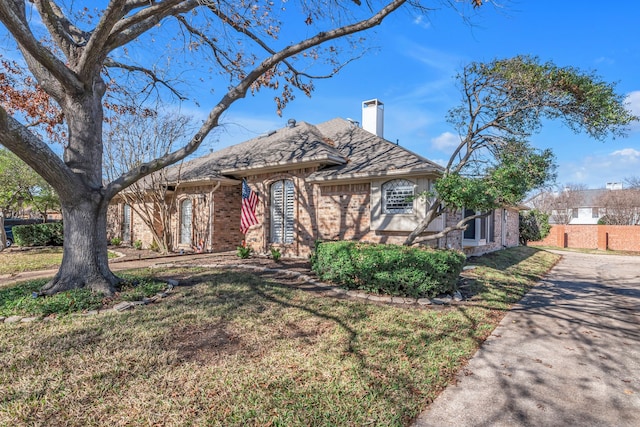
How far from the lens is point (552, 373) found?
385 centimetres

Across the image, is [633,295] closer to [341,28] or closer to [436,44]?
[436,44]

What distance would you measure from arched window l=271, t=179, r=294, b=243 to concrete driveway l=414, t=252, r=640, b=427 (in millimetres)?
7714

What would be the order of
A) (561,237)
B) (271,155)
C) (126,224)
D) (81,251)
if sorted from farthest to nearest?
(561,237), (126,224), (271,155), (81,251)

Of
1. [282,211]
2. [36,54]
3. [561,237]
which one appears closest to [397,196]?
[282,211]

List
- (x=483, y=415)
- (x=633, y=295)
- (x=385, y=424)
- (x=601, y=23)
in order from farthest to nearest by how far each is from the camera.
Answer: (x=633, y=295), (x=601, y=23), (x=483, y=415), (x=385, y=424)

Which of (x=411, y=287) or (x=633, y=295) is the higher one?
(x=411, y=287)

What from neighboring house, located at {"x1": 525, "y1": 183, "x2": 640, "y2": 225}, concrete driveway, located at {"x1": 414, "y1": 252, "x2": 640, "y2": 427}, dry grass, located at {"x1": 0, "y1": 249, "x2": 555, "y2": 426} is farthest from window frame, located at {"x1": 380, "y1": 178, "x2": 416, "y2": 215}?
neighboring house, located at {"x1": 525, "y1": 183, "x2": 640, "y2": 225}

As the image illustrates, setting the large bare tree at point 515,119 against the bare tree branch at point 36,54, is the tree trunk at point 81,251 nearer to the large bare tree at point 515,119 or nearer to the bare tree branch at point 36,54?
the bare tree branch at point 36,54

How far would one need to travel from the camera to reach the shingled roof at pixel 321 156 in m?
10.1

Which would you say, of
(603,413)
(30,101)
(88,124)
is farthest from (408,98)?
(30,101)

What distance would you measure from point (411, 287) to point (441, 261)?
0.78 meters

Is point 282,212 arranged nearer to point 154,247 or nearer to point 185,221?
point 185,221

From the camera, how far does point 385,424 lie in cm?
278

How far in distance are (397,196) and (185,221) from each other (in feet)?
33.2
